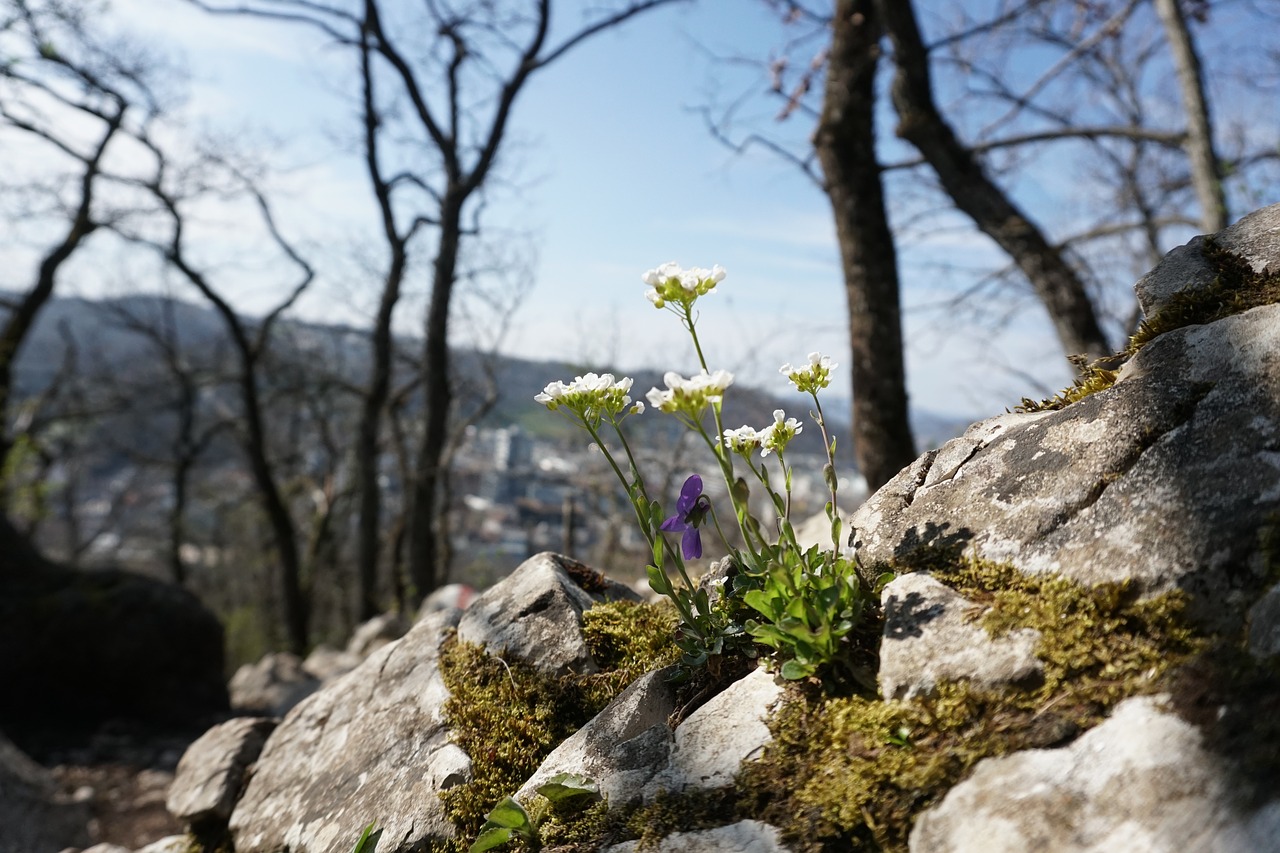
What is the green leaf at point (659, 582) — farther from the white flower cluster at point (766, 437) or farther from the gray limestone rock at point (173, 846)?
the gray limestone rock at point (173, 846)

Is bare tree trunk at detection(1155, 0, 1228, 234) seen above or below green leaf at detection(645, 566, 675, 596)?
above

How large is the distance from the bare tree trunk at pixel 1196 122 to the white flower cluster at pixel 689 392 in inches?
255

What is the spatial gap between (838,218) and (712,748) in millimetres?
4733

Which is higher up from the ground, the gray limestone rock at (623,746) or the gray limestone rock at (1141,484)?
the gray limestone rock at (1141,484)

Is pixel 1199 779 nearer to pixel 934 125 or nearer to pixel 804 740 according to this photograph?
pixel 804 740

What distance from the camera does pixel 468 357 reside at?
18.3 metres

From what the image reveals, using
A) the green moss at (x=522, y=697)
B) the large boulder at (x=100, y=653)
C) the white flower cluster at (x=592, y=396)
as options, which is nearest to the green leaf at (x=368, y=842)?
the green moss at (x=522, y=697)

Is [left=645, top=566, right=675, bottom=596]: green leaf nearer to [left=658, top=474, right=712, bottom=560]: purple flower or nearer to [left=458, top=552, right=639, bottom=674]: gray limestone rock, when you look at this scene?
[left=658, top=474, right=712, bottom=560]: purple flower

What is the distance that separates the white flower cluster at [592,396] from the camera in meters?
1.79

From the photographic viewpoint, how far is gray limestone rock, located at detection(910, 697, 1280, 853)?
103cm

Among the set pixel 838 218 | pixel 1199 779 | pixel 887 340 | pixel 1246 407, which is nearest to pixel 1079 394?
pixel 1246 407

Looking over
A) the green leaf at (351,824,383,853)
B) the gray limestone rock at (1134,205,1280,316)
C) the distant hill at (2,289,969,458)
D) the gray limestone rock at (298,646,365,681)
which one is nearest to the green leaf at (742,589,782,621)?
the green leaf at (351,824,383,853)

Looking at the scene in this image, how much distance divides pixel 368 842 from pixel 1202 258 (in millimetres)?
2519

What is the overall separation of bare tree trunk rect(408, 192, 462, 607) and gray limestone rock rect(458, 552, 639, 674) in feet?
24.3
